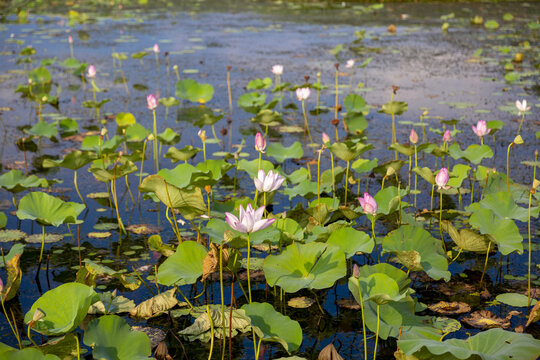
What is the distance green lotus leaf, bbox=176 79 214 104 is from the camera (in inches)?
172

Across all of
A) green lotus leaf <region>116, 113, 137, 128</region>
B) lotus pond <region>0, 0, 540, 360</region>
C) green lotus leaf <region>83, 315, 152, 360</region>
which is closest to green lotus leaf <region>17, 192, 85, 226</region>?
lotus pond <region>0, 0, 540, 360</region>

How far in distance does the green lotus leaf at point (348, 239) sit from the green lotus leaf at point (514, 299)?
482mm

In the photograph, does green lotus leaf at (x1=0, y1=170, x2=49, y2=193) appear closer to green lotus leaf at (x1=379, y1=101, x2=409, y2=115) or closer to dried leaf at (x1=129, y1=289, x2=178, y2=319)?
dried leaf at (x1=129, y1=289, x2=178, y2=319)

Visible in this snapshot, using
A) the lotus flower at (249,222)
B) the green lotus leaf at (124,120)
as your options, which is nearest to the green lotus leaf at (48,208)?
the lotus flower at (249,222)

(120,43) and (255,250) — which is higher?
(120,43)

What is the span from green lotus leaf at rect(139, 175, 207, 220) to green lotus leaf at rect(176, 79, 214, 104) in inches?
92.6

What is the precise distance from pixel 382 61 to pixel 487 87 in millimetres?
1478

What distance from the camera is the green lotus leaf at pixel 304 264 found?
70.2 inches

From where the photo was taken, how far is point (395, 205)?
7.30 ft

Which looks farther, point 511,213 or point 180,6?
point 180,6

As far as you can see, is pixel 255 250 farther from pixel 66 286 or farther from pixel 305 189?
pixel 66 286

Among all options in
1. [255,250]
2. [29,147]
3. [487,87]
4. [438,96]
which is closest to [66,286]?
[255,250]

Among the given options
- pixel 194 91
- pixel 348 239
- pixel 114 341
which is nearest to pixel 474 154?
pixel 348 239

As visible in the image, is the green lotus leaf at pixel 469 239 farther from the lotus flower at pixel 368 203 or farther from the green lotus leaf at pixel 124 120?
the green lotus leaf at pixel 124 120
